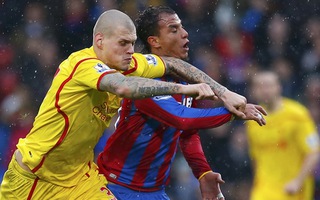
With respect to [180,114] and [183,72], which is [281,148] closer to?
[183,72]

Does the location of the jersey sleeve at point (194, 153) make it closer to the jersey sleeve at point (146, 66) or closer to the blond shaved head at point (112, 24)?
the jersey sleeve at point (146, 66)

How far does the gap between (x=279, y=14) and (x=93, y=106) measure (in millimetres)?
6128

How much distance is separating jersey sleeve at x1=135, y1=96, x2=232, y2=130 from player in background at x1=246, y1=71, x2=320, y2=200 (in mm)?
3059

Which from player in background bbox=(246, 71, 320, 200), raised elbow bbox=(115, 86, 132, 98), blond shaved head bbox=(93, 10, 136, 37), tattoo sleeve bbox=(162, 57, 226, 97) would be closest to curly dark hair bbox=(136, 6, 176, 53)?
tattoo sleeve bbox=(162, 57, 226, 97)

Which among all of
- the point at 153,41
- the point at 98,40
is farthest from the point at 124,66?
the point at 153,41

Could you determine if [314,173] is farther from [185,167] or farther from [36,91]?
[36,91]

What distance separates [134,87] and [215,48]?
19.7 ft

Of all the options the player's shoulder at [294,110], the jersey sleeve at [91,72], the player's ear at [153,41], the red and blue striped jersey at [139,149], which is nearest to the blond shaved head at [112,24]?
the jersey sleeve at [91,72]

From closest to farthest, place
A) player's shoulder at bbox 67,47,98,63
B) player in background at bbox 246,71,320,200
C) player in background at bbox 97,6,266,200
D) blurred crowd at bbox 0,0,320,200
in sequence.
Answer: player's shoulder at bbox 67,47,98,63, player in background at bbox 97,6,266,200, player in background at bbox 246,71,320,200, blurred crowd at bbox 0,0,320,200

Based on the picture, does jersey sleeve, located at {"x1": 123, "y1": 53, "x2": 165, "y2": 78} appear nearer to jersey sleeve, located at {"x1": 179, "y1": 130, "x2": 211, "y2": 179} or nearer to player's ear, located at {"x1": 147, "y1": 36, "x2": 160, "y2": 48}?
player's ear, located at {"x1": 147, "y1": 36, "x2": 160, "y2": 48}

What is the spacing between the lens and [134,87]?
571 cm

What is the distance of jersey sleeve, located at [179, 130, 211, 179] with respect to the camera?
7.10 meters

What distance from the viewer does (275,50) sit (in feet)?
38.3

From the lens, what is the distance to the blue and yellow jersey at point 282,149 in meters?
9.33
